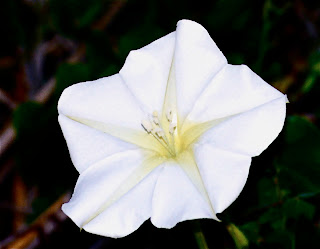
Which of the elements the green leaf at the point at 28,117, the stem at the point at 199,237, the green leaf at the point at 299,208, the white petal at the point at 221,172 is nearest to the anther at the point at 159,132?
the white petal at the point at 221,172

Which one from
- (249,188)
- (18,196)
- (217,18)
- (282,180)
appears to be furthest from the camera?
(18,196)

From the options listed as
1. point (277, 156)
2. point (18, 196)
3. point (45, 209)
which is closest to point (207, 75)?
point (277, 156)

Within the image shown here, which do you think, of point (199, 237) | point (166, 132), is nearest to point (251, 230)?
point (199, 237)

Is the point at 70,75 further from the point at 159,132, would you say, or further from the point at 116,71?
the point at 159,132

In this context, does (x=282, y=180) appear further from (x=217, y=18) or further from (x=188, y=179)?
(x=217, y=18)

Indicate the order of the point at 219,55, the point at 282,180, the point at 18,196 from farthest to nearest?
the point at 18,196 → the point at 282,180 → the point at 219,55
